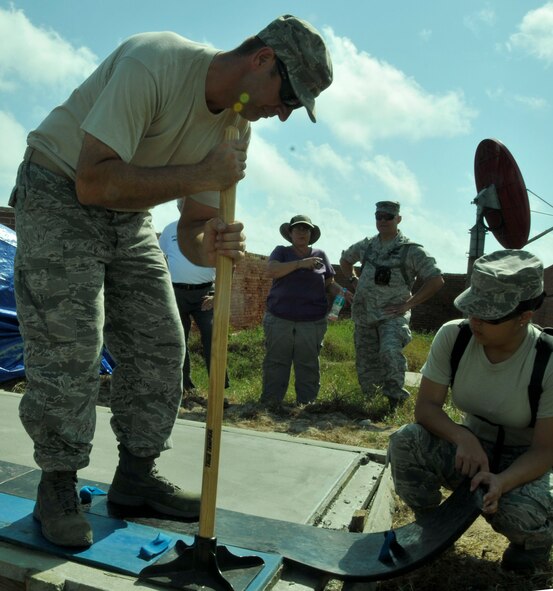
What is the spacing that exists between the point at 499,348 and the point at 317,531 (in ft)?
3.35

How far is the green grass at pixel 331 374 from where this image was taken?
5.33m

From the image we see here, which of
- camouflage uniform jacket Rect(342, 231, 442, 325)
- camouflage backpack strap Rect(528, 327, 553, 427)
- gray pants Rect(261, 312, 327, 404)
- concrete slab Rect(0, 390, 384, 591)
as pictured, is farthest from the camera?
gray pants Rect(261, 312, 327, 404)

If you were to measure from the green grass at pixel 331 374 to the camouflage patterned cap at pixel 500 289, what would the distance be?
267cm

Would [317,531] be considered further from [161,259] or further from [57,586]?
[161,259]

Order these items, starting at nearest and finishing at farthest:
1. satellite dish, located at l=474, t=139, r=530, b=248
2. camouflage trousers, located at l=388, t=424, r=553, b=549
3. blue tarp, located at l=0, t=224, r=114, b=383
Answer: camouflage trousers, located at l=388, t=424, r=553, b=549 → satellite dish, located at l=474, t=139, r=530, b=248 → blue tarp, located at l=0, t=224, r=114, b=383

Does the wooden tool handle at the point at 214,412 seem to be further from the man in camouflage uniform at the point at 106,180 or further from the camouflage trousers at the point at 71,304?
the camouflage trousers at the point at 71,304

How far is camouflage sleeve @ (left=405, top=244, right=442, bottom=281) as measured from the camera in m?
5.39

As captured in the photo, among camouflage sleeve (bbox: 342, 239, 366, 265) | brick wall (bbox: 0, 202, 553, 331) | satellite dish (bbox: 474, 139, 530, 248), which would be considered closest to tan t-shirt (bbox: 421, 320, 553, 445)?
camouflage sleeve (bbox: 342, 239, 366, 265)

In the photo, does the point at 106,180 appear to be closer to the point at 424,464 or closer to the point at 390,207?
the point at 424,464

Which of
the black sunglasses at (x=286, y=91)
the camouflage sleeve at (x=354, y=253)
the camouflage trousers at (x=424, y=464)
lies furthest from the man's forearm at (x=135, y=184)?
the camouflage sleeve at (x=354, y=253)

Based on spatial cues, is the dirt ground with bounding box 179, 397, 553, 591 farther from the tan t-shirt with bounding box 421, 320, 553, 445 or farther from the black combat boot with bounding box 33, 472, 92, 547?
the black combat boot with bounding box 33, 472, 92, 547

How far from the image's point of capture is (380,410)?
526cm

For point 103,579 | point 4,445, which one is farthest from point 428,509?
point 4,445

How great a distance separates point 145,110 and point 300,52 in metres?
0.55
